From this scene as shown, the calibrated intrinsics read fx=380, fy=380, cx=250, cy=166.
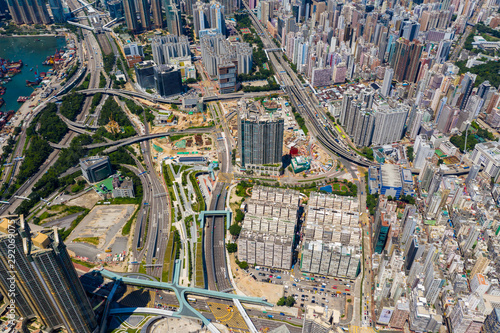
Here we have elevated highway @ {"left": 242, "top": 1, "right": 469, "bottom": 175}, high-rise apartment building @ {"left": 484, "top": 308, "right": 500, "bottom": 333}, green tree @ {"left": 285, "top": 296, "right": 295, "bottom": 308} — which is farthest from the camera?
elevated highway @ {"left": 242, "top": 1, "right": 469, "bottom": 175}

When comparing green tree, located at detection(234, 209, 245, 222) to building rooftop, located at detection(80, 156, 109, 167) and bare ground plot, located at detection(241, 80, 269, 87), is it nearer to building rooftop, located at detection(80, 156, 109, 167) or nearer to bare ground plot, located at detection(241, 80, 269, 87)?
building rooftop, located at detection(80, 156, 109, 167)

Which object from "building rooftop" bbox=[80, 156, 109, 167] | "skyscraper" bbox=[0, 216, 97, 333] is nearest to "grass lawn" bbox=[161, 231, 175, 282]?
"skyscraper" bbox=[0, 216, 97, 333]

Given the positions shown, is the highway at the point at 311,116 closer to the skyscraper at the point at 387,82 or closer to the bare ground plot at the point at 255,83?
the bare ground plot at the point at 255,83

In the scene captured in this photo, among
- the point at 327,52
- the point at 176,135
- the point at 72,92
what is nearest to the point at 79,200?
the point at 176,135

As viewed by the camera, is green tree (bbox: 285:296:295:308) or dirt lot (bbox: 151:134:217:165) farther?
dirt lot (bbox: 151:134:217:165)

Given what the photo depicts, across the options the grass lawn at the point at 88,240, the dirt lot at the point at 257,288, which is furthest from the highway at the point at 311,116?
the grass lawn at the point at 88,240
